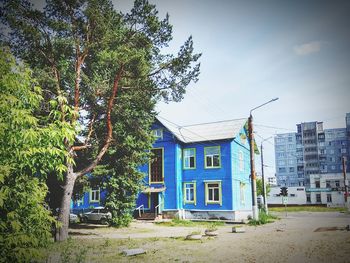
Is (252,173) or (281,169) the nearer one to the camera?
(252,173)

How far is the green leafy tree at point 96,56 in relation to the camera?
568 inches

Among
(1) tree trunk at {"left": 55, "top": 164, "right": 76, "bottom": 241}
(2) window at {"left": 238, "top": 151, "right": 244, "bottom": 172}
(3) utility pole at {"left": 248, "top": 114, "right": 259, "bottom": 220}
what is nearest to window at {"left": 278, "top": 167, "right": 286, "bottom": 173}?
(2) window at {"left": 238, "top": 151, "right": 244, "bottom": 172}

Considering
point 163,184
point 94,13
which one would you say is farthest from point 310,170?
point 94,13

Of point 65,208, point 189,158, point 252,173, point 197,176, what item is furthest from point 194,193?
point 65,208

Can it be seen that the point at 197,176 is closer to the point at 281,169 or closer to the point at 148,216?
the point at 148,216

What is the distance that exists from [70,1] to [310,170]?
370ft

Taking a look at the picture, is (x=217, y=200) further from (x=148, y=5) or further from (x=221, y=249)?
(x=148, y=5)

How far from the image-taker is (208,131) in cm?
3319

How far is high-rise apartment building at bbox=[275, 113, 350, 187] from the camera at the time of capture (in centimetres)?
10725

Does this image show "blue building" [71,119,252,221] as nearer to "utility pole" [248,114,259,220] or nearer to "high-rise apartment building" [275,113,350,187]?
"utility pole" [248,114,259,220]

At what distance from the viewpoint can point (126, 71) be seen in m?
16.4

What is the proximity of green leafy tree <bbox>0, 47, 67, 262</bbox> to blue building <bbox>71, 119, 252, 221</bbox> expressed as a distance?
23.4 meters

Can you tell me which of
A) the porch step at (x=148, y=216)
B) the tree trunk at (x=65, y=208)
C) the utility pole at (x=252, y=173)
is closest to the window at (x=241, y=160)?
→ the utility pole at (x=252, y=173)

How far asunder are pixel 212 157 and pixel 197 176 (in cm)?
260
